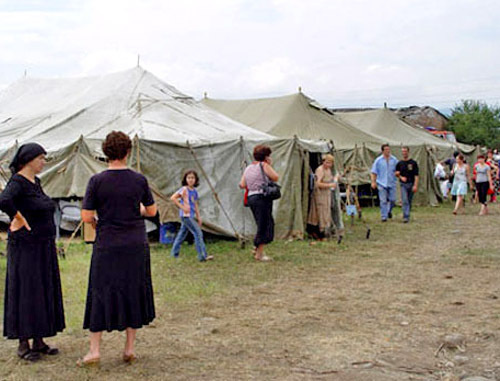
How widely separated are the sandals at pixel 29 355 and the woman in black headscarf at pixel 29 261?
0.51 feet

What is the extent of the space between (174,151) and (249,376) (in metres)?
7.49

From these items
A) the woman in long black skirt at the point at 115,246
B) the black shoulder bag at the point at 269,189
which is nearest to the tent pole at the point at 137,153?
the black shoulder bag at the point at 269,189

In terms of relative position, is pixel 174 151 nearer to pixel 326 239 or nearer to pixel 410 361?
pixel 326 239

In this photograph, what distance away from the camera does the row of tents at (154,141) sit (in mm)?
11945

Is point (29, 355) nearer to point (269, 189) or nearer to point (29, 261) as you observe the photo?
point (29, 261)

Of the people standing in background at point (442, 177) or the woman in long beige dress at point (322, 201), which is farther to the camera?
the people standing in background at point (442, 177)

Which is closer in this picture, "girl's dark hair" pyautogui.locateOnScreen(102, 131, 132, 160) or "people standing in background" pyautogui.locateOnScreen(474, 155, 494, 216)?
"girl's dark hair" pyautogui.locateOnScreen(102, 131, 132, 160)

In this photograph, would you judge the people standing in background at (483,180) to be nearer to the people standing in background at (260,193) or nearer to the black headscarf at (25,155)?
the people standing in background at (260,193)

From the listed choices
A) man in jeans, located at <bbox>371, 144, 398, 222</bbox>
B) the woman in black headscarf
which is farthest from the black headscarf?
man in jeans, located at <bbox>371, 144, 398, 222</bbox>

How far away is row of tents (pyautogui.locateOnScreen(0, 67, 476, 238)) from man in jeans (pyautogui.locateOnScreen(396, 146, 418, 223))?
241cm

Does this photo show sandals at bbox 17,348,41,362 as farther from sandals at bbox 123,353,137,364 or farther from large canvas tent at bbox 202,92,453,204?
large canvas tent at bbox 202,92,453,204

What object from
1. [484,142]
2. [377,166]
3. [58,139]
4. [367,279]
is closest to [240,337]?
[367,279]

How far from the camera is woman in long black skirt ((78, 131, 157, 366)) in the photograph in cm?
479

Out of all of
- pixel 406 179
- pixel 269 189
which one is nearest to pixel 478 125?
pixel 406 179
